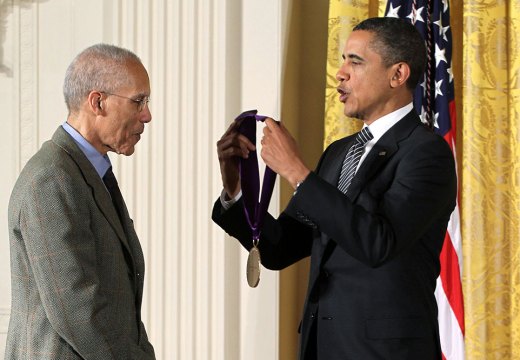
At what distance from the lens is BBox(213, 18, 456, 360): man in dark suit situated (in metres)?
2.49

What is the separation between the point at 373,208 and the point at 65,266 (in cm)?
92

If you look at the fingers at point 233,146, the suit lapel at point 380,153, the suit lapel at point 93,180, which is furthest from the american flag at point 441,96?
the suit lapel at point 93,180

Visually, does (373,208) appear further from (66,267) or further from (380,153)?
(66,267)

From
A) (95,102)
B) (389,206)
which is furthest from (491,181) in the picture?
(95,102)

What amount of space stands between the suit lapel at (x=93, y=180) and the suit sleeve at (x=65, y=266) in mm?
103

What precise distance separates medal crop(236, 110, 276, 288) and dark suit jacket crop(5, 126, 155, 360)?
54cm

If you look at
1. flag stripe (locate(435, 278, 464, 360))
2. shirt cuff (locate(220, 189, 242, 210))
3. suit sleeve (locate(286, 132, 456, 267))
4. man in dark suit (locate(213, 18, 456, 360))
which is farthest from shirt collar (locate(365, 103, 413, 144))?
flag stripe (locate(435, 278, 464, 360))

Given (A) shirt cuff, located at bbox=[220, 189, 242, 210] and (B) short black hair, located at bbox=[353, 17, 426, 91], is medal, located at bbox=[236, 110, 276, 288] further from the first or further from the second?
(B) short black hair, located at bbox=[353, 17, 426, 91]

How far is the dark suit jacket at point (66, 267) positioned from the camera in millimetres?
2180

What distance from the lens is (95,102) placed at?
245 cm

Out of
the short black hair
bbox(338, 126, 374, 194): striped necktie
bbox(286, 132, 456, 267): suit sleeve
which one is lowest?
bbox(286, 132, 456, 267): suit sleeve

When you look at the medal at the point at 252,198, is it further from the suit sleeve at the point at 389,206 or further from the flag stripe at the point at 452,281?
the flag stripe at the point at 452,281

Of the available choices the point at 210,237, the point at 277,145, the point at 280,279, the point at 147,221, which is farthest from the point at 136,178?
the point at 277,145

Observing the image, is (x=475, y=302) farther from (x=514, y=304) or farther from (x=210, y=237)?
(x=210, y=237)
